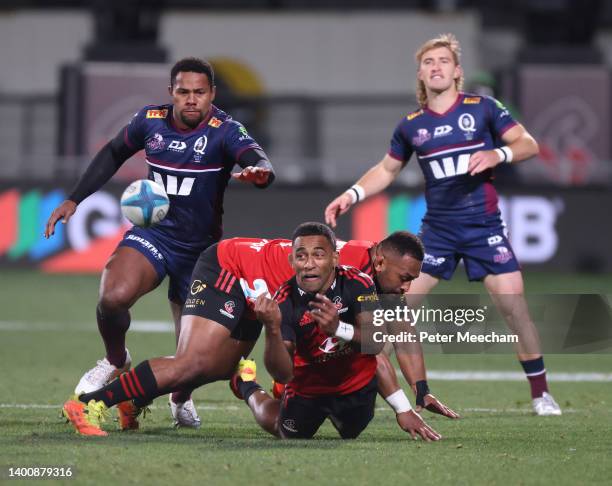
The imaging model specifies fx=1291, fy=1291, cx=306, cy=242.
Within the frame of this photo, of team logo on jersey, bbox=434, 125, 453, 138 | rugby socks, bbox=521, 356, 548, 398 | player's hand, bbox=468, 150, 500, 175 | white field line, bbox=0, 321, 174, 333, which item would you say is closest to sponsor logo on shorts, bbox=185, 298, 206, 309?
player's hand, bbox=468, 150, 500, 175

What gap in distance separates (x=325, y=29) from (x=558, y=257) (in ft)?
28.2

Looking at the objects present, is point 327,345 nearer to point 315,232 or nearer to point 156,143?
point 315,232

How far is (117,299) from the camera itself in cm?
767

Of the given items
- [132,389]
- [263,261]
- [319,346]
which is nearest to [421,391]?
[319,346]

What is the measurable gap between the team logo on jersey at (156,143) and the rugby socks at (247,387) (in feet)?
5.04

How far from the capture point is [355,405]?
7.17 meters

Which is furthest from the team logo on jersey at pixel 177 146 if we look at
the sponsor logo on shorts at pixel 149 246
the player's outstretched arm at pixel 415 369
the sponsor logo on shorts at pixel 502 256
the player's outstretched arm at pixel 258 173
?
the sponsor logo on shorts at pixel 502 256

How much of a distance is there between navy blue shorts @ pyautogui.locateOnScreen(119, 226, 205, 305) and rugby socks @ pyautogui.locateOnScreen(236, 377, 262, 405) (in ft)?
2.30

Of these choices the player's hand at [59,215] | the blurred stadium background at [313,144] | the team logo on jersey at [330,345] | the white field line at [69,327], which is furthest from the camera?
the blurred stadium background at [313,144]

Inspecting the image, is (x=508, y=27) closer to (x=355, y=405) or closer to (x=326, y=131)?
(x=326, y=131)

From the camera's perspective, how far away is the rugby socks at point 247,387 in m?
7.68

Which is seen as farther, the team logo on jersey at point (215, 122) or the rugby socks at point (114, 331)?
the team logo on jersey at point (215, 122)

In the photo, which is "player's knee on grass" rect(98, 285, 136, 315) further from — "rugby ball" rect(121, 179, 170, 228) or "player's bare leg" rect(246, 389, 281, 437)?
"player's bare leg" rect(246, 389, 281, 437)

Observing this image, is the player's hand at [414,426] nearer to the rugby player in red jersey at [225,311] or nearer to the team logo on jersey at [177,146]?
the rugby player in red jersey at [225,311]
